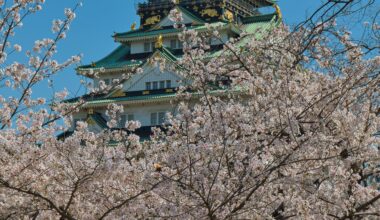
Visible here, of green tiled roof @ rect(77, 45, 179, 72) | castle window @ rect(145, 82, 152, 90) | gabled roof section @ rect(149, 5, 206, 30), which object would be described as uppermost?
gabled roof section @ rect(149, 5, 206, 30)

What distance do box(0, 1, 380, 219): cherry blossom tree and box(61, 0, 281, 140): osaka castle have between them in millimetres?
21776

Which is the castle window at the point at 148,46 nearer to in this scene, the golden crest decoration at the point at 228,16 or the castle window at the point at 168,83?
the golden crest decoration at the point at 228,16

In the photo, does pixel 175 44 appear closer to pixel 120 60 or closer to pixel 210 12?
pixel 210 12

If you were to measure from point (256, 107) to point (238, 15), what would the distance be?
35158mm

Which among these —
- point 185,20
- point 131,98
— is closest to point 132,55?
point 185,20

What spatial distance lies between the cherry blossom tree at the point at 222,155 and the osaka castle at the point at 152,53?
21.8 meters

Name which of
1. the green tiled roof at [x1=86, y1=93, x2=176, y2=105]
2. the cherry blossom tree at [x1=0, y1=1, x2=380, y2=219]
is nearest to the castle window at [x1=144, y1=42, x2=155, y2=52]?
the green tiled roof at [x1=86, y1=93, x2=176, y2=105]

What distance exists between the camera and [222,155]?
9422mm

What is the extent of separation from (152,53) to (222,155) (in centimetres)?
3174

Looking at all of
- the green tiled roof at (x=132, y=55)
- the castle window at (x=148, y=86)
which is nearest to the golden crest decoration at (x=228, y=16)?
the green tiled roof at (x=132, y=55)

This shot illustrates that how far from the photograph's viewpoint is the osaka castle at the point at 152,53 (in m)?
38.1

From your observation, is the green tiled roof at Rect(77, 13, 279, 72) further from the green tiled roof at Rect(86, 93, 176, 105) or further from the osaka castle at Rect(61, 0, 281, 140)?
the green tiled roof at Rect(86, 93, 176, 105)

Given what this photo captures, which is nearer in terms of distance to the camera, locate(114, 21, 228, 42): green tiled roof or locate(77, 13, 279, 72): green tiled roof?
locate(77, 13, 279, 72): green tiled roof

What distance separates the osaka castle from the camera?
3806 centimetres
